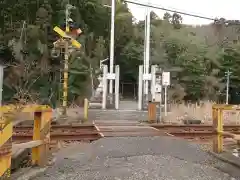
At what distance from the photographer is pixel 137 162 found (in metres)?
6.42

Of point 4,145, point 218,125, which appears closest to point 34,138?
point 4,145

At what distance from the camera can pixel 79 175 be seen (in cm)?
562

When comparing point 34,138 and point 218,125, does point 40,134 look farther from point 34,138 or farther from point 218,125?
point 218,125

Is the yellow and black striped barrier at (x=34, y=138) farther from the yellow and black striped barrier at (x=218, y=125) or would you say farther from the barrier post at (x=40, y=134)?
the yellow and black striped barrier at (x=218, y=125)

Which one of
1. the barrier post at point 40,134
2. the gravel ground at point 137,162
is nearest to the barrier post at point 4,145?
the gravel ground at point 137,162

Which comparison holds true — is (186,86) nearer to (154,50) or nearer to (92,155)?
(154,50)

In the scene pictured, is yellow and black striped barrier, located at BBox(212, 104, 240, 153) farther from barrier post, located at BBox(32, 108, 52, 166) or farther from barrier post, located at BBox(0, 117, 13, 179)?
barrier post, located at BBox(0, 117, 13, 179)

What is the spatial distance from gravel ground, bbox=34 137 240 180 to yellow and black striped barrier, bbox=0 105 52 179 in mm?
355

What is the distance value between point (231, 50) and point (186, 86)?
25.7 feet

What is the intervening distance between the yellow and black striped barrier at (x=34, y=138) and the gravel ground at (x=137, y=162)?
1.17ft

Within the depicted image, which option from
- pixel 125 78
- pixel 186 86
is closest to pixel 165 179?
pixel 186 86

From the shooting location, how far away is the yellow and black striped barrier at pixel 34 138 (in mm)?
4461

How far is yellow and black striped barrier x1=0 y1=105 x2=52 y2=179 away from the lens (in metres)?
4.46

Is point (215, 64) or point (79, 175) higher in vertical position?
point (215, 64)
